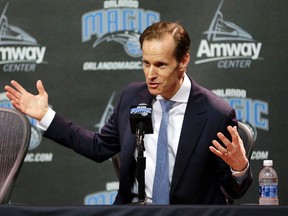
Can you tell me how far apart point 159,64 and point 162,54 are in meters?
0.05

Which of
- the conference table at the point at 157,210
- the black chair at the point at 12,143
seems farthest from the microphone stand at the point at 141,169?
the black chair at the point at 12,143

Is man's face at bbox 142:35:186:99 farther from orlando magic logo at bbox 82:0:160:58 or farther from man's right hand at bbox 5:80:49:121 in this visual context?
orlando magic logo at bbox 82:0:160:58

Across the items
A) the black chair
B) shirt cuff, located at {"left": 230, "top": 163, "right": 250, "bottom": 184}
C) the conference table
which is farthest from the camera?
the black chair

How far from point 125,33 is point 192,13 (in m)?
0.52

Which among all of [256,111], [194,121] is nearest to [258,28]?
[256,111]

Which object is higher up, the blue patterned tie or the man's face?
the man's face

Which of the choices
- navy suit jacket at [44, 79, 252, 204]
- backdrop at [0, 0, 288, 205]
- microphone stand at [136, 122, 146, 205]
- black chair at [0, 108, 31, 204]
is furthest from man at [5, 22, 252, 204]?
backdrop at [0, 0, 288, 205]

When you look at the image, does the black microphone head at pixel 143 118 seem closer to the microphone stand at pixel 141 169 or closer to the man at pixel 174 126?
the microphone stand at pixel 141 169

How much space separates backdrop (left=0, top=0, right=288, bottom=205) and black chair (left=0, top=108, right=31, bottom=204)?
1.43 m

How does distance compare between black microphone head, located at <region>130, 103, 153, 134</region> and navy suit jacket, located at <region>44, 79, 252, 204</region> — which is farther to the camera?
navy suit jacket, located at <region>44, 79, 252, 204</region>

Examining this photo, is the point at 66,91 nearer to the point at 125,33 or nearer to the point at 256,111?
the point at 125,33

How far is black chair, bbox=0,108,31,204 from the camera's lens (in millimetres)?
3975

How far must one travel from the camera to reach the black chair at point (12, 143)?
3975 mm

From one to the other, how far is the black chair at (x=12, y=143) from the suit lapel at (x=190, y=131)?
3.01ft
